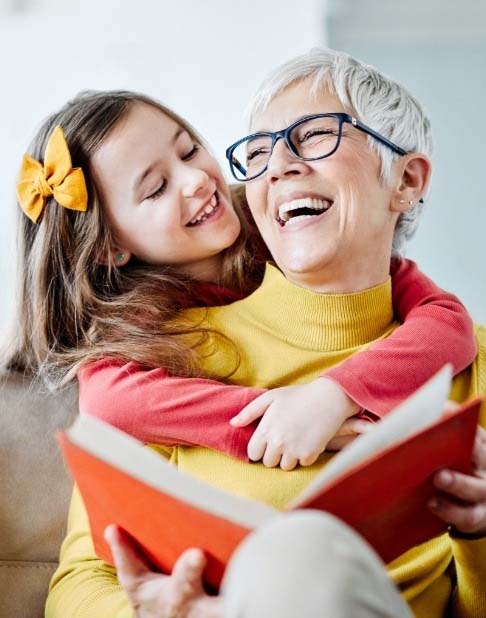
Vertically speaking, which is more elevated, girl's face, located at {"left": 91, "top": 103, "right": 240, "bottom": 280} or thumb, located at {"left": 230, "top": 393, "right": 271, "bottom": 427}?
girl's face, located at {"left": 91, "top": 103, "right": 240, "bottom": 280}

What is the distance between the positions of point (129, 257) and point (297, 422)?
70 centimetres

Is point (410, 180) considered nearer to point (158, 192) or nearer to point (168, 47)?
point (158, 192)

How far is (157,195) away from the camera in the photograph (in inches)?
69.0

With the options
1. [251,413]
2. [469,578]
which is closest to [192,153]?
[251,413]

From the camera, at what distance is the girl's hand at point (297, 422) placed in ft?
4.23

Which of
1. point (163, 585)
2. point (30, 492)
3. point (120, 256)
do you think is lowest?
point (30, 492)

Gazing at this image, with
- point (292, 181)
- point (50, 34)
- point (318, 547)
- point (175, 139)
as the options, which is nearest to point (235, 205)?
point (175, 139)

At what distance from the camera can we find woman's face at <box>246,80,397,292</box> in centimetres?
149

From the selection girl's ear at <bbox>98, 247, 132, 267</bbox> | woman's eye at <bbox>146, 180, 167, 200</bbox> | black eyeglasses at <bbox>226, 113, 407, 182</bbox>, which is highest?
black eyeglasses at <bbox>226, 113, 407, 182</bbox>

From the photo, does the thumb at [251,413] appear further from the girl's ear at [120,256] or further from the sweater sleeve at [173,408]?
the girl's ear at [120,256]

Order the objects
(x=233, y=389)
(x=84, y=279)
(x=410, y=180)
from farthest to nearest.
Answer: (x=84, y=279) < (x=410, y=180) < (x=233, y=389)

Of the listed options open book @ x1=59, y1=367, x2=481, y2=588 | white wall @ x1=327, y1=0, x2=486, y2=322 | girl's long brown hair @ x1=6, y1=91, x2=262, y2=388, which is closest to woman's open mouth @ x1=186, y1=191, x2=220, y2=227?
girl's long brown hair @ x1=6, y1=91, x2=262, y2=388

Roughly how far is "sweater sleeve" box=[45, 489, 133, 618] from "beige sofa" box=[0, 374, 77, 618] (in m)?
0.12

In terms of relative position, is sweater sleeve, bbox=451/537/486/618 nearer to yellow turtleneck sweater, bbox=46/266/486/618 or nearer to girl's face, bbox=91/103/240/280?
yellow turtleneck sweater, bbox=46/266/486/618
